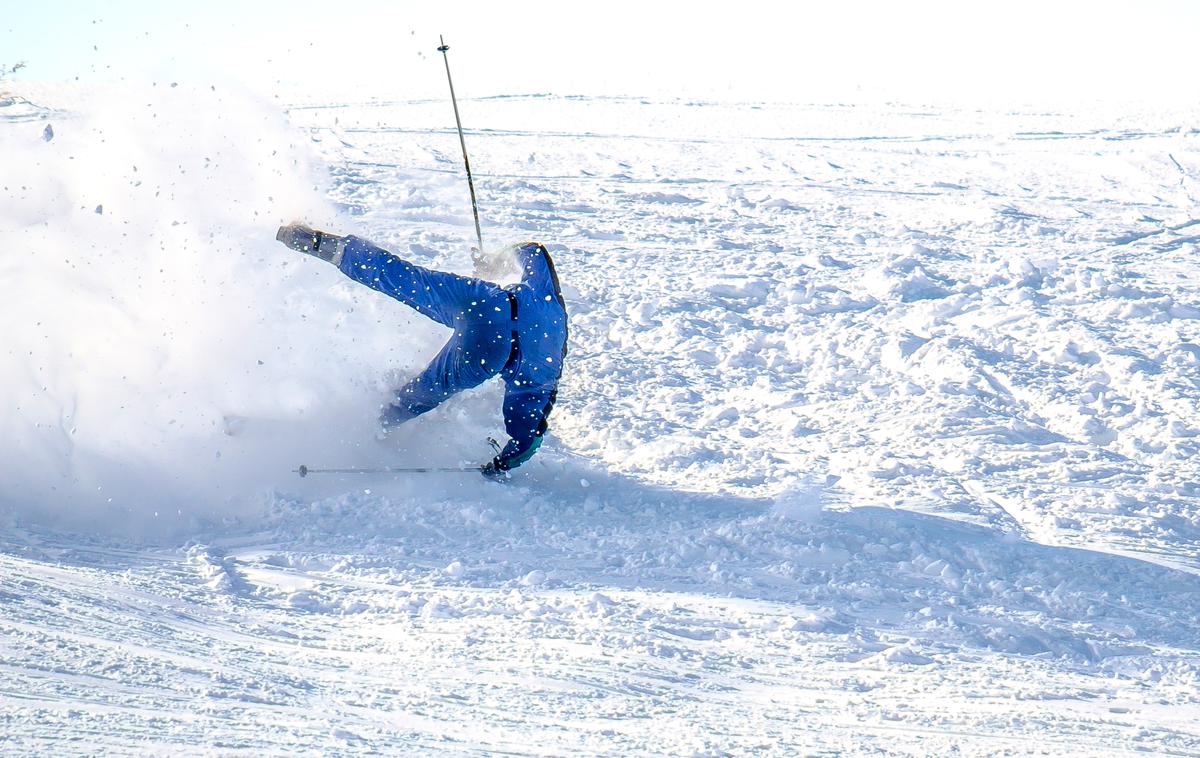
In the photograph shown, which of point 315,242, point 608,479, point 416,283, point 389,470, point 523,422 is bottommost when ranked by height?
point 608,479

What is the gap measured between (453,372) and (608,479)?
3.33 feet

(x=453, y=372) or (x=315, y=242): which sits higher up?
(x=315, y=242)

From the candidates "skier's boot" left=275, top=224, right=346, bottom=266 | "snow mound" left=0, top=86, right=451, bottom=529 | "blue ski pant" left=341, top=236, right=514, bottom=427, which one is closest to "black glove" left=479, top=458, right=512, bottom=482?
"blue ski pant" left=341, top=236, right=514, bottom=427

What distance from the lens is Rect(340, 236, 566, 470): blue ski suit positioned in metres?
5.66

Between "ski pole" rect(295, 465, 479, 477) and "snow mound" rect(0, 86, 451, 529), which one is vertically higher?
"snow mound" rect(0, 86, 451, 529)

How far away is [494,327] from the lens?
5645 mm

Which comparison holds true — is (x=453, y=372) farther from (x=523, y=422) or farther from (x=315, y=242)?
(x=315, y=242)

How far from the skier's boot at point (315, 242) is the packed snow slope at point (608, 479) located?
0.74 metres

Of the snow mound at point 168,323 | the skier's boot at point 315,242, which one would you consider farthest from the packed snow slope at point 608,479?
the skier's boot at point 315,242

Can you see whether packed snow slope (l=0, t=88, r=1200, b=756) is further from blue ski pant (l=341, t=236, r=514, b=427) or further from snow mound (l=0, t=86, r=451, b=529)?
blue ski pant (l=341, t=236, r=514, b=427)

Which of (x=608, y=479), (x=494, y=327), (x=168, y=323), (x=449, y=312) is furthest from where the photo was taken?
(x=168, y=323)

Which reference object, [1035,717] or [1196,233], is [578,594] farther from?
[1196,233]

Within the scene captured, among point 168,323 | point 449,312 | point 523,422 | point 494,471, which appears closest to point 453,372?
point 449,312

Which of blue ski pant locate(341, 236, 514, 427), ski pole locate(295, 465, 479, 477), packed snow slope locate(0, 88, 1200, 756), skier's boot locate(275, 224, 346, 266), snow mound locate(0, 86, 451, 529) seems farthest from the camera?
skier's boot locate(275, 224, 346, 266)
